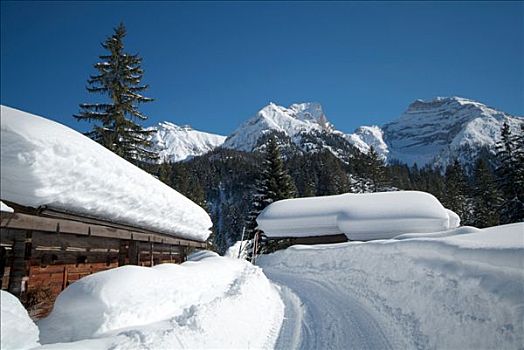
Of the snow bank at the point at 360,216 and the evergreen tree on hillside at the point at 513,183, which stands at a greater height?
the evergreen tree on hillside at the point at 513,183

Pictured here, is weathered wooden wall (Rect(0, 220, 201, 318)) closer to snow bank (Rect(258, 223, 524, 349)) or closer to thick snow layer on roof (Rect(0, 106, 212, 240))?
thick snow layer on roof (Rect(0, 106, 212, 240))

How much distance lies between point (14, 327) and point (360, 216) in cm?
2016

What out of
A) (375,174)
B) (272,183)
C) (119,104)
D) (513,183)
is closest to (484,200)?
(513,183)

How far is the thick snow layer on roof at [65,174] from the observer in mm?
3434

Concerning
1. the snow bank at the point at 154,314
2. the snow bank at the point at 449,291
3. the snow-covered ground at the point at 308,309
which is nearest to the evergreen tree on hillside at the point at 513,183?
the snow bank at the point at 449,291

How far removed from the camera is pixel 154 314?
4.58 metres

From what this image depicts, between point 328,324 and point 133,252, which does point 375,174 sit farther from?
point 133,252

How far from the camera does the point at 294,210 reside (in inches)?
948

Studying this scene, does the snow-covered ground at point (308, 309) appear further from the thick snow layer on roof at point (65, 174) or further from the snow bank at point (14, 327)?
the thick snow layer on roof at point (65, 174)

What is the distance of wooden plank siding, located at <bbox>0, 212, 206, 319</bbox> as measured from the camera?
13.0 feet

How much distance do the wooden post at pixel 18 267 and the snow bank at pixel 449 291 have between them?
16.6 feet

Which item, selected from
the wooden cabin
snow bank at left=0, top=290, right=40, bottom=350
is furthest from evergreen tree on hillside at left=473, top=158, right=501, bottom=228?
snow bank at left=0, top=290, right=40, bottom=350

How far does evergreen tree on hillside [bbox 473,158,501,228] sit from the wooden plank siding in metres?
41.8

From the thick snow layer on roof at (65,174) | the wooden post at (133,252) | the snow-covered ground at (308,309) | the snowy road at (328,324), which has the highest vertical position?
the thick snow layer on roof at (65,174)
